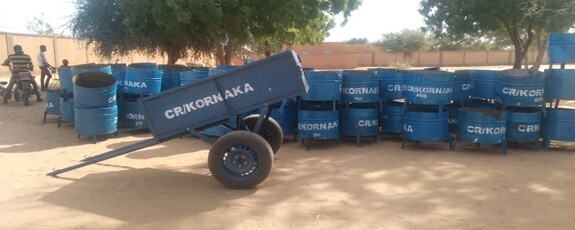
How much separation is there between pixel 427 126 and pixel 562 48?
285 cm

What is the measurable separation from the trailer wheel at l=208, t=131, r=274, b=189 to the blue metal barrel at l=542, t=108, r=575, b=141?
18.0 ft

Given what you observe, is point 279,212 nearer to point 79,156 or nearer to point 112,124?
point 79,156

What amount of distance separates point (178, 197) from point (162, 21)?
319 inches

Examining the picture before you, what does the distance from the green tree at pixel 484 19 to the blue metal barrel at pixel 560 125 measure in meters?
8.40

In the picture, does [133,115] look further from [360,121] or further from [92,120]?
[360,121]

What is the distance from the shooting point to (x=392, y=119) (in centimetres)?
845

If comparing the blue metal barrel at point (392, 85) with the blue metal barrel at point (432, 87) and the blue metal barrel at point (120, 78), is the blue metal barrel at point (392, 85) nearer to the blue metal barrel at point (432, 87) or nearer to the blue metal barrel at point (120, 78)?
the blue metal barrel at point (432, 87)

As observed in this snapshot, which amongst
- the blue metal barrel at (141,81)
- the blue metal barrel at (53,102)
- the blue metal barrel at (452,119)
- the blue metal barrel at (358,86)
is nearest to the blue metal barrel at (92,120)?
the blue metal barrel at (141,81)

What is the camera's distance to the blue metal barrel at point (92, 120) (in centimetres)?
830

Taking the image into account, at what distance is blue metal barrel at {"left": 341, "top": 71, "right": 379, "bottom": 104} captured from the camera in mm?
8109

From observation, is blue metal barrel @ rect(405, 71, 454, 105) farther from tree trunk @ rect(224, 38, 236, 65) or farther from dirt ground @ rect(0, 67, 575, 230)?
tree trunk @ rect(224, 38, 236, 65)

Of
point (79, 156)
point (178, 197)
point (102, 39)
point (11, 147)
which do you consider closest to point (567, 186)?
point (178, 197)

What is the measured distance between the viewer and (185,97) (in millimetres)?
5617

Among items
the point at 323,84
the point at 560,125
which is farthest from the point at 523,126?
the point at 323,84
